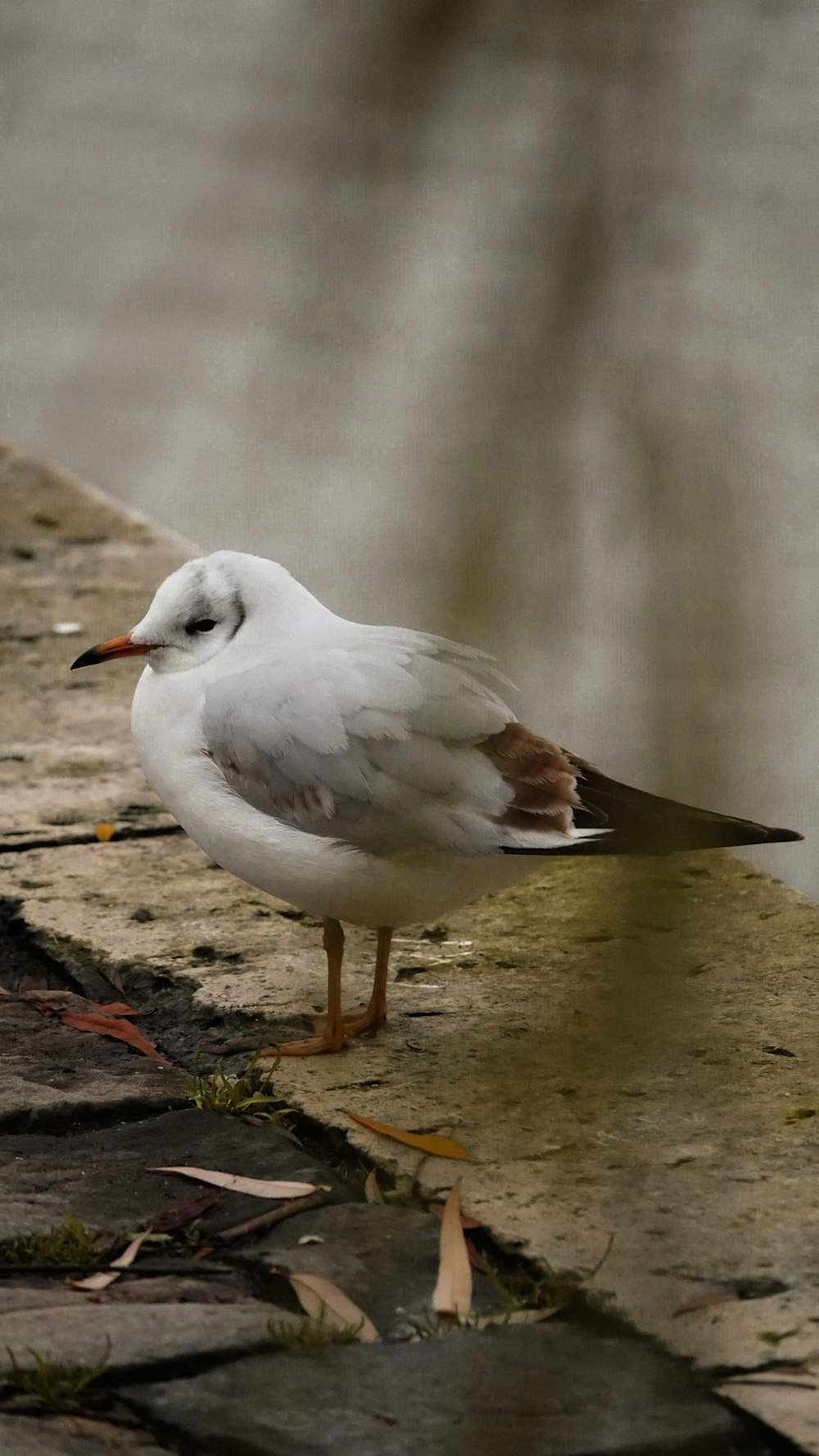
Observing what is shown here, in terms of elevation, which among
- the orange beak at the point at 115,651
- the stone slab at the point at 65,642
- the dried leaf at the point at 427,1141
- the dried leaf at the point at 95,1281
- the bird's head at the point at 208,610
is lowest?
the dried leaf at the point at 95,1281

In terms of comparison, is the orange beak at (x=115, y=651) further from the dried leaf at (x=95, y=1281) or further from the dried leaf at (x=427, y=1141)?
the dried leaf at (x=95, y=1281)

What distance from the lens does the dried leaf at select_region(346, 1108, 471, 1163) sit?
1971mm

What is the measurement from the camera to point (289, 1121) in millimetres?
2137

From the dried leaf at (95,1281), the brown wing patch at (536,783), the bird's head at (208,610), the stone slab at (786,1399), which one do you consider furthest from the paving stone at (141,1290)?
the bird's head at (208,610)

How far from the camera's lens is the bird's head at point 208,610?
2357 mm

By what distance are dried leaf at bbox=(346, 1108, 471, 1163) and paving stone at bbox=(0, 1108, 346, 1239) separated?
98mm

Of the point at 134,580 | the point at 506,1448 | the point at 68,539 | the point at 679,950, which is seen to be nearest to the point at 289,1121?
the point at 506,1448

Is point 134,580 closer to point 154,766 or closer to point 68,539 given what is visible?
point 68,539

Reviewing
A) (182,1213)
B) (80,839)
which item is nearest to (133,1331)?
(182,1213)

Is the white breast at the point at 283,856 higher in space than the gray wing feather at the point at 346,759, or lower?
lower

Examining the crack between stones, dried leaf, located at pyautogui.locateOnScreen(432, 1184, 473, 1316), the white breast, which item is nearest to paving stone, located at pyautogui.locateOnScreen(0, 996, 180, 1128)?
the white breast

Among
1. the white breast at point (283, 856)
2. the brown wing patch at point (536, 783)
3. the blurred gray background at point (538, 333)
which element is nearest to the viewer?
the blurred gray background at point (538, 333)

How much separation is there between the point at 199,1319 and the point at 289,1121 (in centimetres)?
54

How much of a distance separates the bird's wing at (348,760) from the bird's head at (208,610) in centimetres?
15
